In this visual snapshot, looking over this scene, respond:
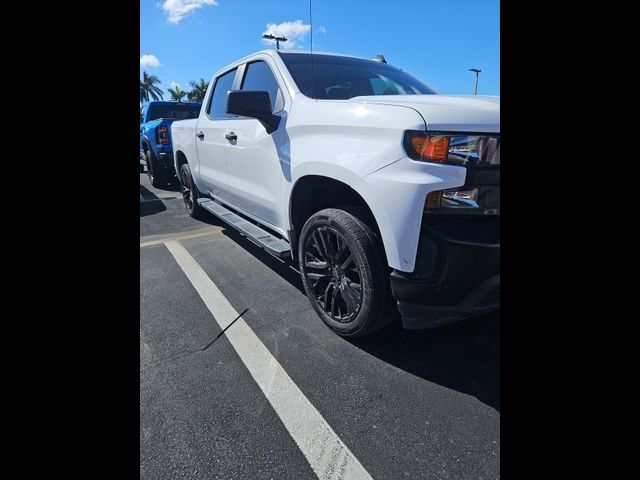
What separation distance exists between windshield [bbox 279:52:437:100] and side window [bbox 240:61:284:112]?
168 millimetres

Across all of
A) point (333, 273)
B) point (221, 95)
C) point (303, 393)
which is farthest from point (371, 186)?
point (221, 95)

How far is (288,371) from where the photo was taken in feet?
7.02

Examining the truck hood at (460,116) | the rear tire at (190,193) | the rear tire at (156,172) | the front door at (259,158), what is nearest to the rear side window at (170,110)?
the rear tire at (156,172)

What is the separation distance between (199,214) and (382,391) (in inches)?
171

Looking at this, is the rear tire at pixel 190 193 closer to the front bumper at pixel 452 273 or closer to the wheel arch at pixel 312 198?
the wheel arch at pixel 312 198

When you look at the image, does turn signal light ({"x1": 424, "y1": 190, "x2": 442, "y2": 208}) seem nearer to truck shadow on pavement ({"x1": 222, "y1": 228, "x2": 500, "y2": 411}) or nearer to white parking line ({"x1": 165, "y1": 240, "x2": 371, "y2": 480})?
truck shadow on pavement ({"x1": 222, "y1": 228, "x2": 500, "y2": 411})

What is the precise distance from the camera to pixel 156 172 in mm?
8094

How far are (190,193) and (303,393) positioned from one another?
4156 mm

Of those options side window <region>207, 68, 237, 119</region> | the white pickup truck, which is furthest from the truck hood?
side window <region>207, 68, 237, 119</region>

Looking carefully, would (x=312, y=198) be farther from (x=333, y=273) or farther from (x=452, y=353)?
(x=452, y=353)

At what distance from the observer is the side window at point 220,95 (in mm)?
3930

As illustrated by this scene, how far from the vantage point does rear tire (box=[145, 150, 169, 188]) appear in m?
8.06
